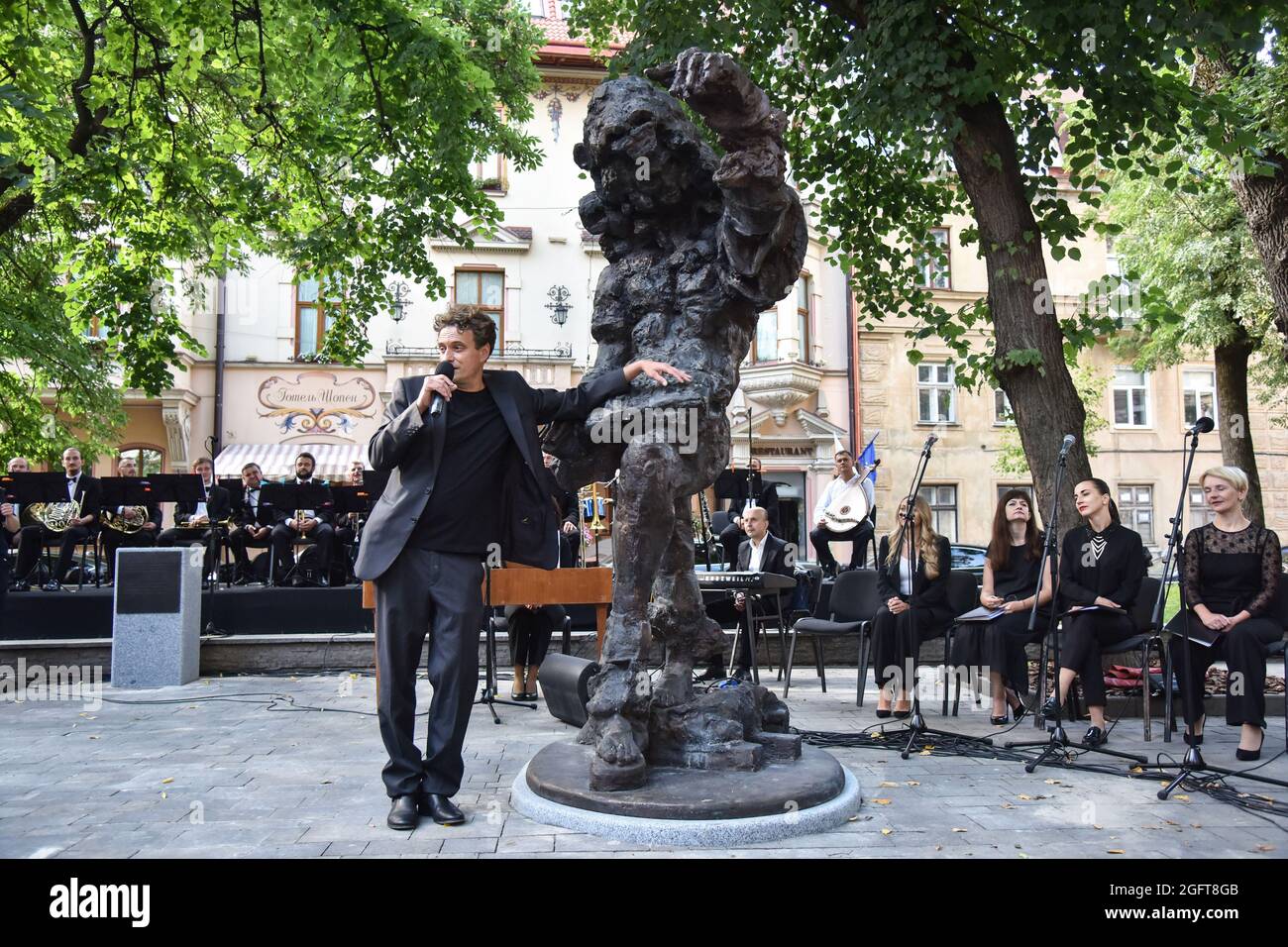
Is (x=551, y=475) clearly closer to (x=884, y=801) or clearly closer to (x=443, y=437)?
(x=443, y=437)

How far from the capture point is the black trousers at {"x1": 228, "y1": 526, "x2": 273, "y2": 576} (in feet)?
38.8

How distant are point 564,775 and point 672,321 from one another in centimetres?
212

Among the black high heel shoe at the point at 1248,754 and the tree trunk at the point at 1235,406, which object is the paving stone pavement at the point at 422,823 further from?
the tree trunk at the point at 1235,406

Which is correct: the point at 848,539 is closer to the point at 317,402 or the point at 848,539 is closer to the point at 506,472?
the point at 506,472

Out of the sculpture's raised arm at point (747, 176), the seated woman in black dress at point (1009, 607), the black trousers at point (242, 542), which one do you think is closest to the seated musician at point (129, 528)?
the black trousers at point (242, 542)

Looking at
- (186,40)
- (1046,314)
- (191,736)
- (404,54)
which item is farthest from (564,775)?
(186,40)

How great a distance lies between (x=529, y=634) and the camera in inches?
309

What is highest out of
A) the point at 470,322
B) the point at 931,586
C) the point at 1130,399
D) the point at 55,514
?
the point at 1130,399

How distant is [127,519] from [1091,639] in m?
10.6

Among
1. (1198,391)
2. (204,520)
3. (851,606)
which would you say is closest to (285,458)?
(204,520)

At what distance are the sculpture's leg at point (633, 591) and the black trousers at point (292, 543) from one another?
26.2 feet

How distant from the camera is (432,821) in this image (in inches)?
156

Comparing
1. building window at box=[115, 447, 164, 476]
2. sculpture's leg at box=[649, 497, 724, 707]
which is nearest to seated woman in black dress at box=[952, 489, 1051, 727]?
sculpture's leg at box=[649, 497, 724, 707]

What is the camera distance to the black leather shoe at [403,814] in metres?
3.86
